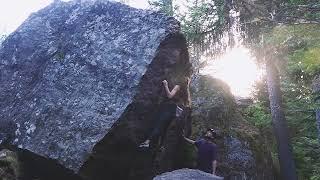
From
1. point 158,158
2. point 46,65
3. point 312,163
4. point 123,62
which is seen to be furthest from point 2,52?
point 312,163

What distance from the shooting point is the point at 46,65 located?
10.3m

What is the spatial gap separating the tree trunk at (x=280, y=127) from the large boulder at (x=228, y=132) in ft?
2.58

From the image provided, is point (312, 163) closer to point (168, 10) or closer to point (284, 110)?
point (284, 110)

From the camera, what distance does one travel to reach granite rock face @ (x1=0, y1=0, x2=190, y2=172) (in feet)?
30.2

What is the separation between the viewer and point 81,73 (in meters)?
9.97

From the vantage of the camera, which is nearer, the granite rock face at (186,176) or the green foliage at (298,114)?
the granite rock face at (186,176)

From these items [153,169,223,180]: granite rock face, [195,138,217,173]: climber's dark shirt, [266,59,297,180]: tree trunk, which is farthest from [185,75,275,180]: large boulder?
[153,169,223,180]: granite rock face

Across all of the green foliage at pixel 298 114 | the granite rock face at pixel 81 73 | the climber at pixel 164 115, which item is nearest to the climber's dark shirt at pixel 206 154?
the climber at pixel 164 115

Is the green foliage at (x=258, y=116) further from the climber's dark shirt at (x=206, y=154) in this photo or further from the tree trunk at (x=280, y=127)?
the climber's dark shirt at (x=206, y=154)

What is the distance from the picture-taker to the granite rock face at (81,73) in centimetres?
920

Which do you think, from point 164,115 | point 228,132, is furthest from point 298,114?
point 164,115

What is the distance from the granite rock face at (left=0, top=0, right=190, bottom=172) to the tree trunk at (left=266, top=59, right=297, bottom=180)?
5.55 meters

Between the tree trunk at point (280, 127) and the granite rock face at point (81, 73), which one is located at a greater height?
the granite rock face at point (81, 73)

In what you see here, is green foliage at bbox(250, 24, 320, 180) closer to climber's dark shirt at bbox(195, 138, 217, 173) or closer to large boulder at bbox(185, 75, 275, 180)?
large boulder at bbox(185, 75, 275, 180)
